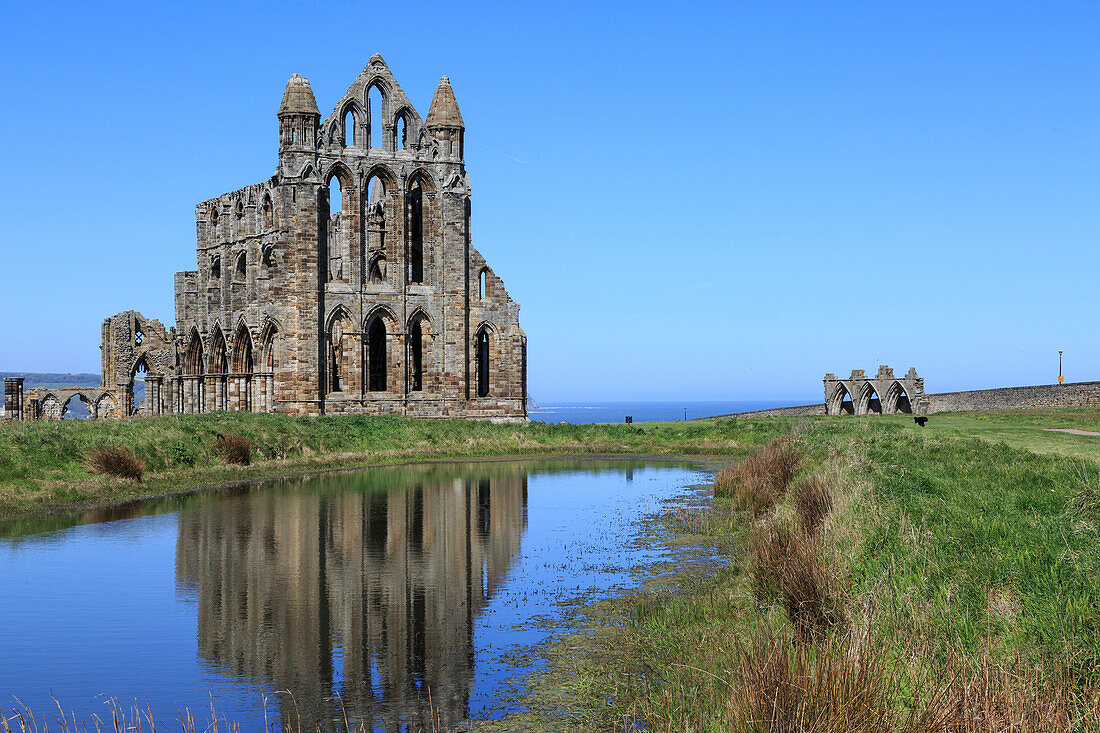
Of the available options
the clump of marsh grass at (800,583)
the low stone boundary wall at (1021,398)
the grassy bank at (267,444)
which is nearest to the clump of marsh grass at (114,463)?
the grassy bank at (267,444)

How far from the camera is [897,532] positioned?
12.6 metres

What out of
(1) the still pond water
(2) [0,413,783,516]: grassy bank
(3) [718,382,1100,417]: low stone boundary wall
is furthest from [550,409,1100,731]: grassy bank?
(3) [718,382,1100,417]: low stone boundary wall

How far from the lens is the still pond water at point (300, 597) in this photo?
10664 mm

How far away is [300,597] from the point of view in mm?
15320

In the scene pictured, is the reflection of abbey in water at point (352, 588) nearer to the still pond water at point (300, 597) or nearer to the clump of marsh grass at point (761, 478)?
the still pond water at point (300, 597)

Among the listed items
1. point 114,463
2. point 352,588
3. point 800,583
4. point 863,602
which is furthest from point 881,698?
point 114,463

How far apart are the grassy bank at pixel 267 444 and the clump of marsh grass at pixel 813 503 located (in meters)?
17.7

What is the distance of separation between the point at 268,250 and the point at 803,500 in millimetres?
43896

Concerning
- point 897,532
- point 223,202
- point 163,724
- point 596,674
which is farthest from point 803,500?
point 223,202

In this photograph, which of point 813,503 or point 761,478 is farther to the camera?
point 761,478

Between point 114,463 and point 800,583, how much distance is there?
73.7 feet

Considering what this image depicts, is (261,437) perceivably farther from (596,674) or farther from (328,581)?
(596,674)

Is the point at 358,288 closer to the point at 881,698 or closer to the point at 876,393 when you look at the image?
the point at 876,393

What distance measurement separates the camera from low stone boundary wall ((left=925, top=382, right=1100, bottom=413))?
153ft
